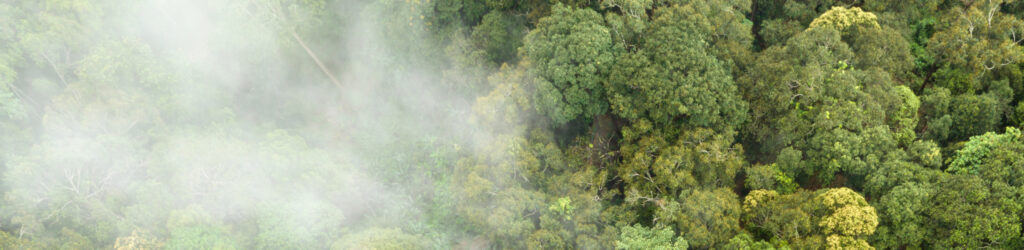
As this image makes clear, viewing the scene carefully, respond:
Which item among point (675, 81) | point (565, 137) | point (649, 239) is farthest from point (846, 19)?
point (649, 239)

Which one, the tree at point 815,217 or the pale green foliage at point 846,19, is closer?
the tree at point 815,217

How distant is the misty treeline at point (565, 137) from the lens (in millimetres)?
19719

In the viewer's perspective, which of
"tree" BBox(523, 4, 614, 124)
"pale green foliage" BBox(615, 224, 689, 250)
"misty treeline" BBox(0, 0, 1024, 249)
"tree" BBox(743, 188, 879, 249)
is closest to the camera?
"tree" BBox(743, 188, 879, 249)

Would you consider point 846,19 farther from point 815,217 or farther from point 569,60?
point 569,60

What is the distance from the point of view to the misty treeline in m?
19.7

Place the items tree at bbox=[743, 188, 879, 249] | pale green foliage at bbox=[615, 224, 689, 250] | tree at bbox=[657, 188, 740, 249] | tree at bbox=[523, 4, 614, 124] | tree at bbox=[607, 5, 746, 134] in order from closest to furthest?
tree at bbox=[743, 188, 879, 249] → pale green foliage at bbox=[615, 224, 689, 250] → tree at bbox=[657, 188, 740, 249] → tree at bbox=[607, 5, 746, 134] → tree at bbox=[523, 4, 614, 124]

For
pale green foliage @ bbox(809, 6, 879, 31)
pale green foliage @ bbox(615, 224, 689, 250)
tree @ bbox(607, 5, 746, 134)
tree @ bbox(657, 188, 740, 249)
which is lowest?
pale green foliage @ bbox(615, 224, 689, 250)

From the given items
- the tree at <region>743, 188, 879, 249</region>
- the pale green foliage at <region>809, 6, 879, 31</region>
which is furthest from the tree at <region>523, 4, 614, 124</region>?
the pale green foliage at <region>809, 6, 879, 31</region>

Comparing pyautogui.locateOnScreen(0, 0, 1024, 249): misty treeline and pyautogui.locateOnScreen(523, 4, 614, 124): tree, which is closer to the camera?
pyautogui.locateOnScreen(0, 0, 1024, 249): misty treeline

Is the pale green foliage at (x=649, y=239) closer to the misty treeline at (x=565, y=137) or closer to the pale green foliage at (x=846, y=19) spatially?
the misty treeline at (x=565, y=137)

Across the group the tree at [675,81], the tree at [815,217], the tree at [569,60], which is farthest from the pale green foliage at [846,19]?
the tree at [569,60]

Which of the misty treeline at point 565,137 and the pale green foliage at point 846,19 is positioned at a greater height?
the pale green foliage at point 846,19

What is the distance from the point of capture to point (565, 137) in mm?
25797

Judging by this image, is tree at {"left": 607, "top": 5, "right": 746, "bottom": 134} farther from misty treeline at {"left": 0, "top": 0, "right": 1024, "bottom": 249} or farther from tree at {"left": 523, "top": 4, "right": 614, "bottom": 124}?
tree at {"left": 523, "top": 4, "right": 614, "bottom": 124}
